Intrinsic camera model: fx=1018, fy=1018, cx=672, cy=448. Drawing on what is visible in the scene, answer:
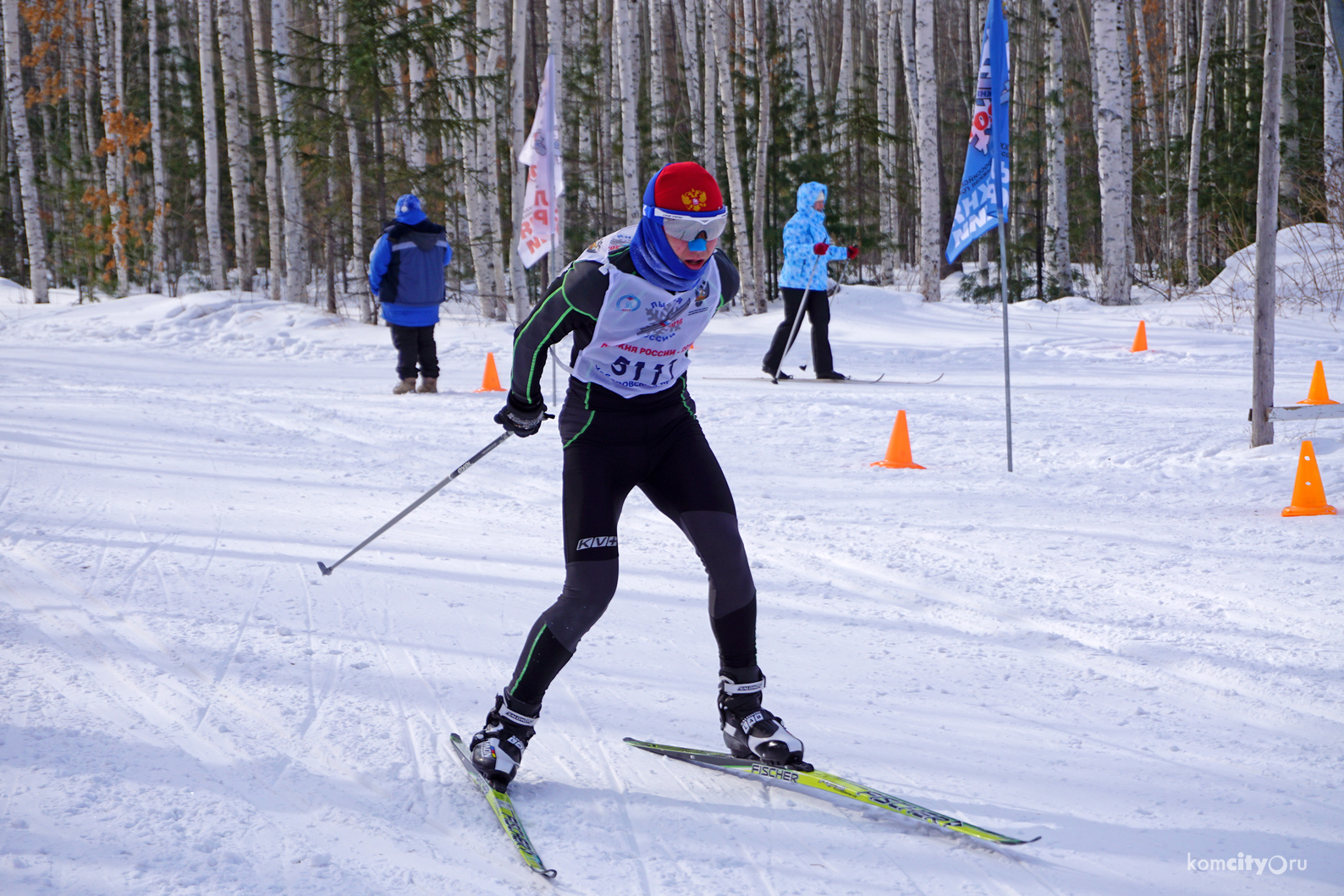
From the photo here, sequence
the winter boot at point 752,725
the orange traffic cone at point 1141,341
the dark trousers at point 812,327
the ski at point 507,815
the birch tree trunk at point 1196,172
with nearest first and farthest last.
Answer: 1. the ski at point 507,815
2. the winter boot at point 752,725
3. the dark trousers at point 812,327
4. the orange traffic cone at point 1141,341
5. the birch tree trunk at point 1196,172

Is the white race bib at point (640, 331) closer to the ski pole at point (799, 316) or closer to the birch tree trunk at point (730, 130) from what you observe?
the ski pole at point (799, 316)

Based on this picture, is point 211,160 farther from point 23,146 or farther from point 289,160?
point 23,146

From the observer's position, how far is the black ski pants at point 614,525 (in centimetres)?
306

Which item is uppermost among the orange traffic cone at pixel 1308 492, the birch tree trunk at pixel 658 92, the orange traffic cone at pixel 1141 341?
the birch tree trunk at pixel 658 92

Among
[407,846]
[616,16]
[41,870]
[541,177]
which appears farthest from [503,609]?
[616,16]

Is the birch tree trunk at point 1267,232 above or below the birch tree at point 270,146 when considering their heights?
below

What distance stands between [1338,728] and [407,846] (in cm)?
289

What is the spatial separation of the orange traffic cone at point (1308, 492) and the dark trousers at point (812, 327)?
217 inches

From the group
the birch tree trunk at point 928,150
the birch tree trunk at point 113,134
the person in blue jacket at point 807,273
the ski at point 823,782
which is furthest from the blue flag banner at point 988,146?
the birch tree trunk at point 113,134

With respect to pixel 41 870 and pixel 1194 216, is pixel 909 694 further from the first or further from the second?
pixel 1194 216

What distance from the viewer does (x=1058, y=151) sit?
19.7 metres

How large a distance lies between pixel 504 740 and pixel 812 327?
8257 millimetres

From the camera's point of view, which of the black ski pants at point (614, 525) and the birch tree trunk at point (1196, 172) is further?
the birch tree trunk at point (1196, 172)

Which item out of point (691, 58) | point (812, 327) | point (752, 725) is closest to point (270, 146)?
point (691, 58)
